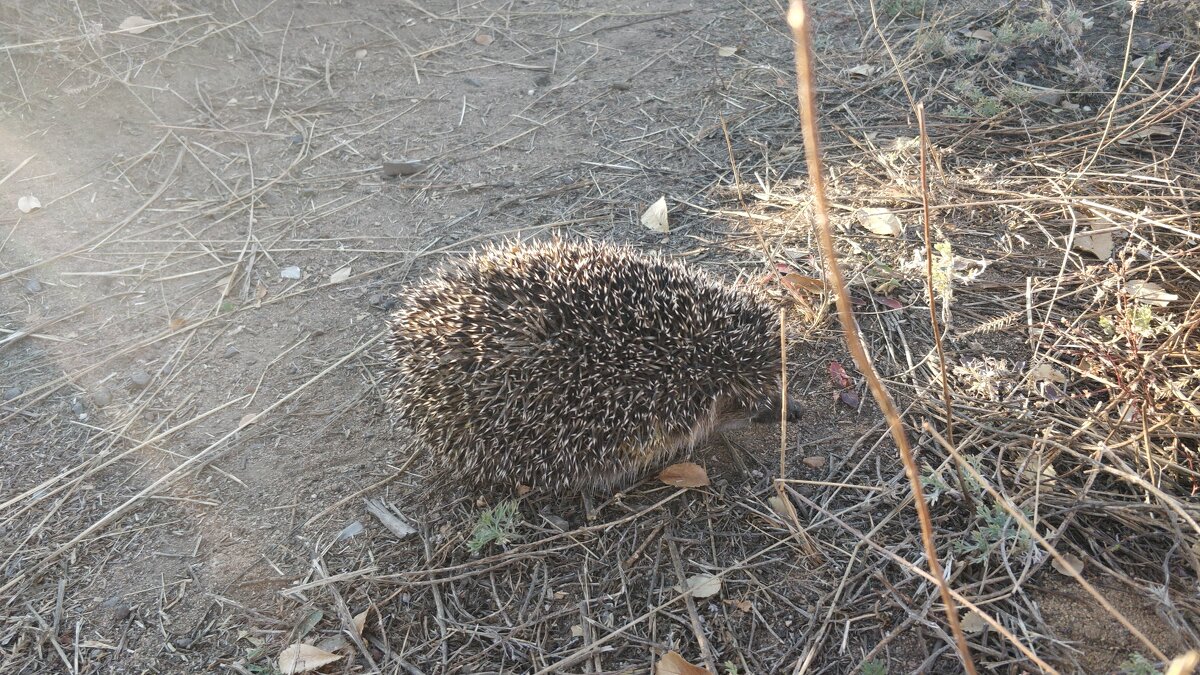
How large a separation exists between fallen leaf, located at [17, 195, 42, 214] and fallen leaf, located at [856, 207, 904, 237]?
6082 mm

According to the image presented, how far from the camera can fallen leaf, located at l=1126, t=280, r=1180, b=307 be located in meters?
3.93

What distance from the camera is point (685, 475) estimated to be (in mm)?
3879

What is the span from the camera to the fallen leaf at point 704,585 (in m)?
3.37

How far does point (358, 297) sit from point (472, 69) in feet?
10.6

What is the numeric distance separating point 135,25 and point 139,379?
14.4ft

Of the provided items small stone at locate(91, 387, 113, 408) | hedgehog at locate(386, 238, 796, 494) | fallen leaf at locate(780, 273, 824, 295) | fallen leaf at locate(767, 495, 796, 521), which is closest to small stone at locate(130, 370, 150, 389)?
small stone at locate(91, 387, 113, 408)

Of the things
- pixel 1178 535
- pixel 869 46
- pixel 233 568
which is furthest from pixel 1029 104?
pixel 233 568

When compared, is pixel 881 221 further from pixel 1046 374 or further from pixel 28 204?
pixel 28 204

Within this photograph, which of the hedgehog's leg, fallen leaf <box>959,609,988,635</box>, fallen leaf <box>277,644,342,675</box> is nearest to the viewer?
fallen leaf <box>959,609,988,635</box>

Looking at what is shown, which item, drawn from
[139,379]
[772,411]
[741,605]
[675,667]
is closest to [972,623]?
[741,605]

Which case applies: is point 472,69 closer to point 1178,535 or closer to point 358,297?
point 358,297

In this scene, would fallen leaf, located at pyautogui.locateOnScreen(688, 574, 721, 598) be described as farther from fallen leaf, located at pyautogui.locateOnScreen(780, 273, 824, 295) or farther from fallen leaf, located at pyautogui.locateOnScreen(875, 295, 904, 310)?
fallen leaf, located at pyautogui.locateOnScreen(875, 295, 904, 310)

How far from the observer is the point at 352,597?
3.54 metres

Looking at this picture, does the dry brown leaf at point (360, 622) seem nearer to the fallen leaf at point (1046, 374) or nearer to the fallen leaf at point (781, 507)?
the fallen leaf at point (781, 507)
